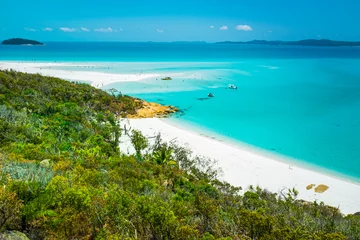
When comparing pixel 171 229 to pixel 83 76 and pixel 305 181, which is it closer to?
pixel 305 181

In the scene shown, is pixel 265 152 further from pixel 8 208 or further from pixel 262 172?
pixel 8 208

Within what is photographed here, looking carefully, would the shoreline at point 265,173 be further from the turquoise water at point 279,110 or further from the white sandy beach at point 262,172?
the turquoise water at point 279,110

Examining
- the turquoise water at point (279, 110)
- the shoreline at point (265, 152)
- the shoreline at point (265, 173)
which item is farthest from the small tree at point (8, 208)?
the turquoise water at point (279, 110)

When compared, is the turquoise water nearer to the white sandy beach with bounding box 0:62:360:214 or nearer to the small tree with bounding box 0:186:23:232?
the white sandy beach with bounding box 0:62:360:214

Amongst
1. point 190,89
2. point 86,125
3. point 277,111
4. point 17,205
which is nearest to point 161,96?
point 190,89

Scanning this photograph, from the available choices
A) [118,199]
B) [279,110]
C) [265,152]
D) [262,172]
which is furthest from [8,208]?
[279,110]

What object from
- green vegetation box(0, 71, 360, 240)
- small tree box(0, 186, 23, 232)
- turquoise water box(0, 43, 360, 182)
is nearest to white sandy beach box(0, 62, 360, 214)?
green vegetation box(0, 71, 360, 240)
